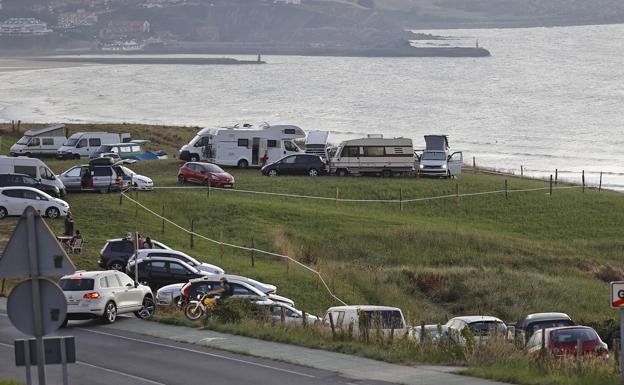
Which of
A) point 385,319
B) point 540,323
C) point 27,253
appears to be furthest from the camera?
point 385,319

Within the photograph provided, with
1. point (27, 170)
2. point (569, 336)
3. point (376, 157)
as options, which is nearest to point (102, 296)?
point (569, 336)

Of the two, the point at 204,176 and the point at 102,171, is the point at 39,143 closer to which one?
the point at 204,176

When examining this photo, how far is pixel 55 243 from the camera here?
36.0 feet

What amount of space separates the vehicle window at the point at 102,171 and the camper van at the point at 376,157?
1193 cm

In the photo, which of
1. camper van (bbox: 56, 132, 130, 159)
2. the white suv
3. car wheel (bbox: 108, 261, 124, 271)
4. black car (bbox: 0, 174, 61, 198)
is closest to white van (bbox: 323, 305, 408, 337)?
the white suv

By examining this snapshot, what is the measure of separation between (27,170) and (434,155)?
739 inches

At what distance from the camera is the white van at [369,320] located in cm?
2261

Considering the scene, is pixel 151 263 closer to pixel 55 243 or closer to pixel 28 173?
pixel 28 173

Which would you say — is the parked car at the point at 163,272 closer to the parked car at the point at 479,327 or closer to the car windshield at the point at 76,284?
the car windshield at the point at 76,284

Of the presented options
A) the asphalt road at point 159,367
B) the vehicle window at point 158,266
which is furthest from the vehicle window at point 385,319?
the vehicle window at point 158,266

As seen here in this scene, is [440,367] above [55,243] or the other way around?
the other way around

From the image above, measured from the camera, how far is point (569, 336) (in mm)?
20984

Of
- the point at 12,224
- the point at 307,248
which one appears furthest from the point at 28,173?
the point at 307,248

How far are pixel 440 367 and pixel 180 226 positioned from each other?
68.5 ft
